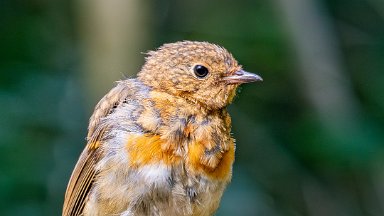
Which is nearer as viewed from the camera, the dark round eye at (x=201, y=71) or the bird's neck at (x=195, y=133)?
the bird's neck at (x=195, y=133)

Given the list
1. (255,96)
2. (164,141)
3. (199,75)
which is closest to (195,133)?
(164,141)

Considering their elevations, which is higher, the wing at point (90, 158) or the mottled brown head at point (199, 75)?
the mottled brown head at point (199, 75)

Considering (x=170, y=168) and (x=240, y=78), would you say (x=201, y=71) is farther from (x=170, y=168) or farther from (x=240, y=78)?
(x=170, y=168)

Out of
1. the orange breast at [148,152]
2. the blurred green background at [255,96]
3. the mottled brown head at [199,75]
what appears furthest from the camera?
the blurred green background at [255,96]

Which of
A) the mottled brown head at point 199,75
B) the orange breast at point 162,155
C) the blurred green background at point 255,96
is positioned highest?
the mottled brown head at point 199,75

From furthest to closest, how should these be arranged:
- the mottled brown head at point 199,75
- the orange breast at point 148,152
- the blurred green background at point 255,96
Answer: the blurred green background at point 255,96 < the mottled brown head at point 199,75 < the orange breast at point 148,152

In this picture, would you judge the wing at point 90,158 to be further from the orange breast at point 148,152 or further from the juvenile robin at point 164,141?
the orange breast at point 148,152

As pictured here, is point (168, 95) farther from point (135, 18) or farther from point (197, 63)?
point (135, 18)

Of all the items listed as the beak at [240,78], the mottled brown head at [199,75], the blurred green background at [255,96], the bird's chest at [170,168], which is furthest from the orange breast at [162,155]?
→ the blurred green background at [255,96]

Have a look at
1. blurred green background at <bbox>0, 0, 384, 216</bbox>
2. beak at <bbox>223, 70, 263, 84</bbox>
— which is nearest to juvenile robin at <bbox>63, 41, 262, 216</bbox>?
beak at <bbox>223, 70, 263, 84</bbox>
